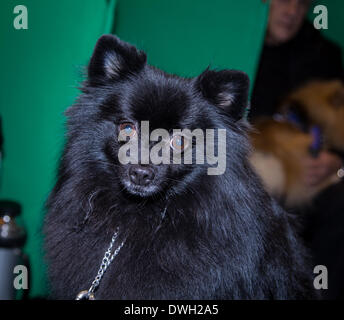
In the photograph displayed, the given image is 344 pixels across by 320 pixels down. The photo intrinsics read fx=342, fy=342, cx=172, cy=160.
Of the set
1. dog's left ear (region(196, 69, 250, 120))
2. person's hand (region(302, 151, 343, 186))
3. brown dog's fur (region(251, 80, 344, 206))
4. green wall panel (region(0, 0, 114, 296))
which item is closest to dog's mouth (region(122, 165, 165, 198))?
dog's left ear (region(196, 69, 250, 120))

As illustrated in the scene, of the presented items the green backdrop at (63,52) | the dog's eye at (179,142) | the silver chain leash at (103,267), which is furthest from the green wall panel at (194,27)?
the silver chain leash at (103,267)

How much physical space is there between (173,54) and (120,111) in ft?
1.21

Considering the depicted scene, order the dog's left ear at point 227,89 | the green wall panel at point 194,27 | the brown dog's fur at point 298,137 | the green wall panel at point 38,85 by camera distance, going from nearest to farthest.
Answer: the dog's left ear at point 227,89 → the green wall panel at point 194,27 → the green wall panel at point 38,85 → the brown dog's fur at point 298,137

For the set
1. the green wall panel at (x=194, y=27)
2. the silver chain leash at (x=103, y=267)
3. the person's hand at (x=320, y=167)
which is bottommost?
the silver chain leash at (x=103, y=267)

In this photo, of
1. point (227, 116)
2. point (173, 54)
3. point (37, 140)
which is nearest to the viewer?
point (227, 116)

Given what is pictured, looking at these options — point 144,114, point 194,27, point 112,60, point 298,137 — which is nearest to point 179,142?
point 144,114

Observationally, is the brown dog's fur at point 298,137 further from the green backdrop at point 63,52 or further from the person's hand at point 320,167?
the green backdrop at point 63,52

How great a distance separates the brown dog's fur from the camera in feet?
5.94

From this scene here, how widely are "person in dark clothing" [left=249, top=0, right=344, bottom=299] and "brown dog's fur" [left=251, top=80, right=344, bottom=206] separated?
5 cm

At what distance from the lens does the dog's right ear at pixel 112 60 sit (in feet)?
3.99
